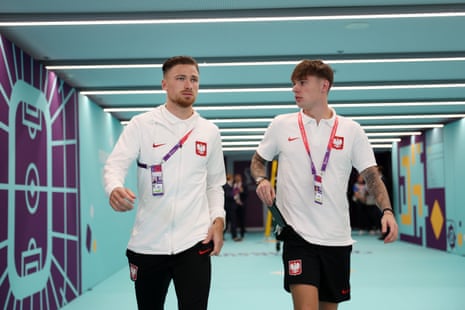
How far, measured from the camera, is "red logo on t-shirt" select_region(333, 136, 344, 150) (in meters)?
3.45

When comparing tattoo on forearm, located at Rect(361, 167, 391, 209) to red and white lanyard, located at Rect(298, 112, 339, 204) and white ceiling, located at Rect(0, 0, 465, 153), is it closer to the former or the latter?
red and white lanyard, located at Rect(298, 112, 339, 204)

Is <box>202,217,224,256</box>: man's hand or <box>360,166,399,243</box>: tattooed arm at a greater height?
<box>360,166,399,243</box>: tattooed arm

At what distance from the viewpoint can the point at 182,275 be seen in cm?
295

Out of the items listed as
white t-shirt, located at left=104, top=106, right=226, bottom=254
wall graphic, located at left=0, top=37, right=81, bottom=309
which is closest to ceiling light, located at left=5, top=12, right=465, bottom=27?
wall graphic, located at left=0, top=37, right=81, bottom=309

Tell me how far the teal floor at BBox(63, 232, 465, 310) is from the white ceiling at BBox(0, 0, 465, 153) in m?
2.67

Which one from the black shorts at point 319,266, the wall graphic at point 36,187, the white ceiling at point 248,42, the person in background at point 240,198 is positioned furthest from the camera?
the person in background at point 240,198

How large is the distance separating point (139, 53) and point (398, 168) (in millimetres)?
11544

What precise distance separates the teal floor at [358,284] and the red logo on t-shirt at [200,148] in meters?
4.09

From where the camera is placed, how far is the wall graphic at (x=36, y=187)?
570cm

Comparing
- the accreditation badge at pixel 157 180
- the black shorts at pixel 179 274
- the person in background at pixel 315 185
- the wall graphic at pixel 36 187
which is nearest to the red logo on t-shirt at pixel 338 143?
the person in background at pixel 315 185

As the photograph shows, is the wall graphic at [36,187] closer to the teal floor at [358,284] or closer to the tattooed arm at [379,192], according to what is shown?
the teal floor at [358,284]

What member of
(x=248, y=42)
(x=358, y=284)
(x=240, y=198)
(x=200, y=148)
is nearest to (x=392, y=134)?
(x=240, y=198)

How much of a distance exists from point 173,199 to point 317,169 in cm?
87

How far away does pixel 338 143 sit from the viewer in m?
3.46
